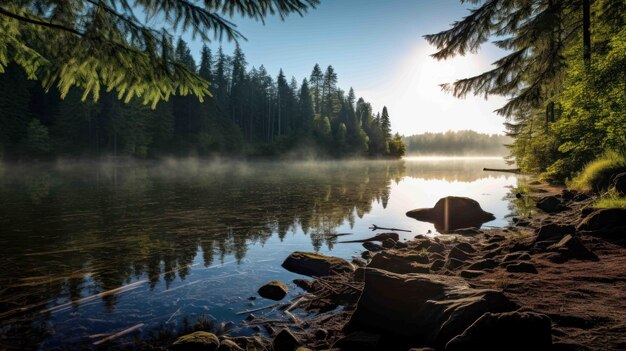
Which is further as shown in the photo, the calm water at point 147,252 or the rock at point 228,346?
the calm water at point 147,252

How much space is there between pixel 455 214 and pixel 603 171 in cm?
574

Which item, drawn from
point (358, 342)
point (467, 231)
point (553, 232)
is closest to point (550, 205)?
point (467, 231)

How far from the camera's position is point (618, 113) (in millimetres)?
10789

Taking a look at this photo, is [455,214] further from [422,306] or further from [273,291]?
[422,306]

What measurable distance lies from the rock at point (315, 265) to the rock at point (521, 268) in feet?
9.91

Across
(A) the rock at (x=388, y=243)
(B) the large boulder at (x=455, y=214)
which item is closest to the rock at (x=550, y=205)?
(B) the large boulder at (x=455, y=214)

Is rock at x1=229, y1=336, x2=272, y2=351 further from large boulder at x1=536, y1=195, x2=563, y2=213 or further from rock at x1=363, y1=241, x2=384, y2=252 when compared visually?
large boulder at x1=536, y1=195, x2=563, y2=213

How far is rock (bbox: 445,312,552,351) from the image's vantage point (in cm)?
310

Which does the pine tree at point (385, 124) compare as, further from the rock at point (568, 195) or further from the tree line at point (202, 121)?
the rock at point (568, 195)

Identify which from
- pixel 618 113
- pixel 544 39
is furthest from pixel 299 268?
pixel 544 39

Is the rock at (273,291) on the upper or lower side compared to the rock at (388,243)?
lower

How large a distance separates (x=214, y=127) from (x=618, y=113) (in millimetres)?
63312

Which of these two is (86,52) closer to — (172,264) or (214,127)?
(172,264)

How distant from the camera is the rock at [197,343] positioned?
4332 millimetres
